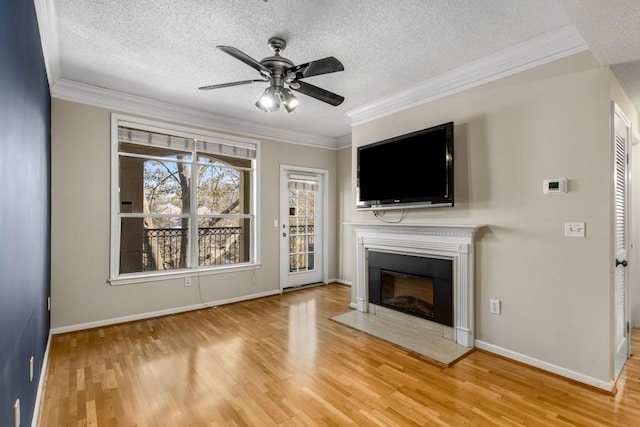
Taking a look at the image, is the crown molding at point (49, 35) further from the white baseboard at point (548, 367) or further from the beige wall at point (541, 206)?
the white baseboard at point (548, 367)

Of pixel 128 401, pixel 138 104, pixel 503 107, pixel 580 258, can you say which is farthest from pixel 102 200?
pixel 580 258

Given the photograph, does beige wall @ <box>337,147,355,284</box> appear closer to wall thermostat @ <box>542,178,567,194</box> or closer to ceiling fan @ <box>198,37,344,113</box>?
ceiling fan @ <box>198,37,344,113</box>

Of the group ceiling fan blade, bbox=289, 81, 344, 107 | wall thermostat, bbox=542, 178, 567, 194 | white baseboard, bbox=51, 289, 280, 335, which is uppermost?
ceiling fan blade, bbox=289, 81, 344, 107

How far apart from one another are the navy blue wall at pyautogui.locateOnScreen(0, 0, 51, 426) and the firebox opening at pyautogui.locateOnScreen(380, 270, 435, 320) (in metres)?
3.14

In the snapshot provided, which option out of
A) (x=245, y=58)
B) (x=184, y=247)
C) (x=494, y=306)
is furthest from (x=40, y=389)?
(x=494, y=306)

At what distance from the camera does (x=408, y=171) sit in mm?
3400

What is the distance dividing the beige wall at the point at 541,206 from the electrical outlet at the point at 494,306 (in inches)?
1.5

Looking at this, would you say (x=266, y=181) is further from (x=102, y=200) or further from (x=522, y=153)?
(x=522, y=153)

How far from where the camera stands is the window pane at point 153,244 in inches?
152

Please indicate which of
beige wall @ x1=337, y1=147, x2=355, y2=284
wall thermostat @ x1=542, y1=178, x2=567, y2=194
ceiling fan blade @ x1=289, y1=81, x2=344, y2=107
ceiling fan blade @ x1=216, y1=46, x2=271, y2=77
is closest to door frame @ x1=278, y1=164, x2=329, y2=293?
beige wall @ x1=337, y1=147, x2=355, y2=284

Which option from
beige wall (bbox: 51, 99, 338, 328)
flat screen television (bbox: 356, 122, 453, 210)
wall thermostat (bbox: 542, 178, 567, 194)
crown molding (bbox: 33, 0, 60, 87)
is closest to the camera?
crown molding (bbox: 33, 0, 60, 87)

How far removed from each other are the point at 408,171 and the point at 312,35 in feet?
5.45

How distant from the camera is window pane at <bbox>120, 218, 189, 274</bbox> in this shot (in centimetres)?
386

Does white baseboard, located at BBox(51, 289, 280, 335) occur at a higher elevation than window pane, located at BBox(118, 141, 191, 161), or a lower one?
lower
